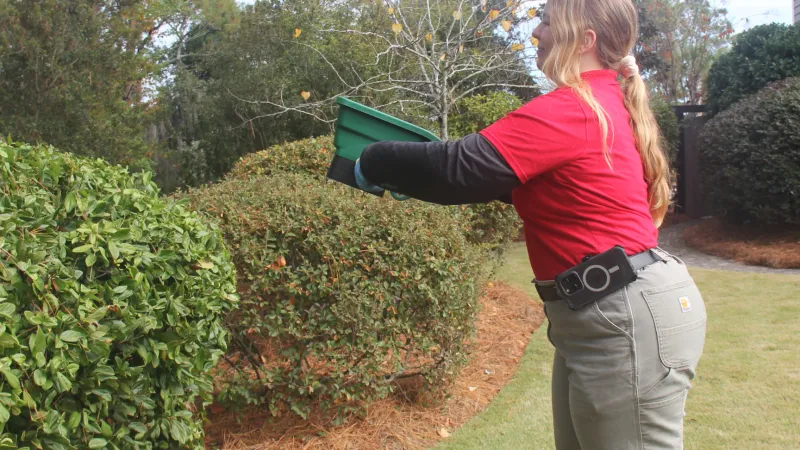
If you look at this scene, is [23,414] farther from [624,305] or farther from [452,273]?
[452,273]

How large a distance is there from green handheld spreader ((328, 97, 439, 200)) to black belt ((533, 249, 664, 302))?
528mm

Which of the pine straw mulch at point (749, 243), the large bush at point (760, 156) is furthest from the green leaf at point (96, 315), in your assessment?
the large bush at point (760, 156)

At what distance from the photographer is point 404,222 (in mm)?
3998

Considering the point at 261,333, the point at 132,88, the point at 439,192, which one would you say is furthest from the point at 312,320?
the point at 132,88

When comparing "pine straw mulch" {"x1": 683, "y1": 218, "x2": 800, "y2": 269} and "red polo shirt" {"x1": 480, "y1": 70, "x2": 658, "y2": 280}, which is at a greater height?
"red polo shirt" {"x1": 480, "y1": 70, "x2": 658, "y2": 280}

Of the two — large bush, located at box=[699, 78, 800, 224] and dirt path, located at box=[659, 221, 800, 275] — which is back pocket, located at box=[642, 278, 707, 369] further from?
large bush, located at box=[699, 78, 800, 224]

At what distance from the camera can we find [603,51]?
2.01 meters

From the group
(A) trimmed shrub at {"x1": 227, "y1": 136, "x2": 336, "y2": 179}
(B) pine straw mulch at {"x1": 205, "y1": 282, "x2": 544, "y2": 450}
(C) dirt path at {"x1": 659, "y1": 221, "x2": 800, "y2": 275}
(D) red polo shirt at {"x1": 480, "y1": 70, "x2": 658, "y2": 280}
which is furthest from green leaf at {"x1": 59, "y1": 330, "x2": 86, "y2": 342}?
(C) dirt path at {"x1": 659, "y1": 221, "x2": 800, "y2": 275}

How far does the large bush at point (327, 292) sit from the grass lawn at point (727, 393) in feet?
2.41

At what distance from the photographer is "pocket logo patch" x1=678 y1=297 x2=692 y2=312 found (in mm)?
1881

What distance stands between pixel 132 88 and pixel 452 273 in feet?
42.1

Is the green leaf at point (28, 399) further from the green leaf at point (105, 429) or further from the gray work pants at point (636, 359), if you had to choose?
the gray work pants at point (636, 359)

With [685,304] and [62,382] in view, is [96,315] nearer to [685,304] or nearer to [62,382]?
[62,382]

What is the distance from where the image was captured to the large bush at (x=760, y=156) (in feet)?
33.2
